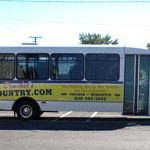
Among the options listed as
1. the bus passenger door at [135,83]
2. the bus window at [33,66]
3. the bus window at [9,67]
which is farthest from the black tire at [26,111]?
the bus passenger door at [135,83]

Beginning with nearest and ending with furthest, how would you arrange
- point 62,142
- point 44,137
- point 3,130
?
point 62,142 < point 44,137 < point 3,130

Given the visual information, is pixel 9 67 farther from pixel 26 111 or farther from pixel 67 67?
pixel 67 67

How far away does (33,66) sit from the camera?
19.2 m

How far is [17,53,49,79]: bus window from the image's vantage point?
19.2 metres

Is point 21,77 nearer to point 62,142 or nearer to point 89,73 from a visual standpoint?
point 89,73

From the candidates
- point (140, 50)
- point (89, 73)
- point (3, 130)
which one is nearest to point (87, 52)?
point (89, 73)

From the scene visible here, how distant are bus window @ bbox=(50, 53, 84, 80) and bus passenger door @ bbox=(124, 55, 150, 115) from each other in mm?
1664

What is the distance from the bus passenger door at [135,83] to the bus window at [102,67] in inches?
15.5

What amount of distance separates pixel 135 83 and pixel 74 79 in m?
2.20

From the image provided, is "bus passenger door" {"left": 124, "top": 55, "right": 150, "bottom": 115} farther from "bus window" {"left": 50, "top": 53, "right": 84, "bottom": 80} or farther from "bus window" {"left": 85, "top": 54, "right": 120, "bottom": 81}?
"bus window" {"left": 50, "top": 53, "right": 84, "bottom": 80}

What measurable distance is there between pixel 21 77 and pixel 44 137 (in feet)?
19.2

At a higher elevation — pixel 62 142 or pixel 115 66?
pixel 115 66

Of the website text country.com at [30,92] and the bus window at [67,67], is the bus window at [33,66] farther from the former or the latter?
the website text country.com at [30,92]

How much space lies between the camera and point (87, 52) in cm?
1891
